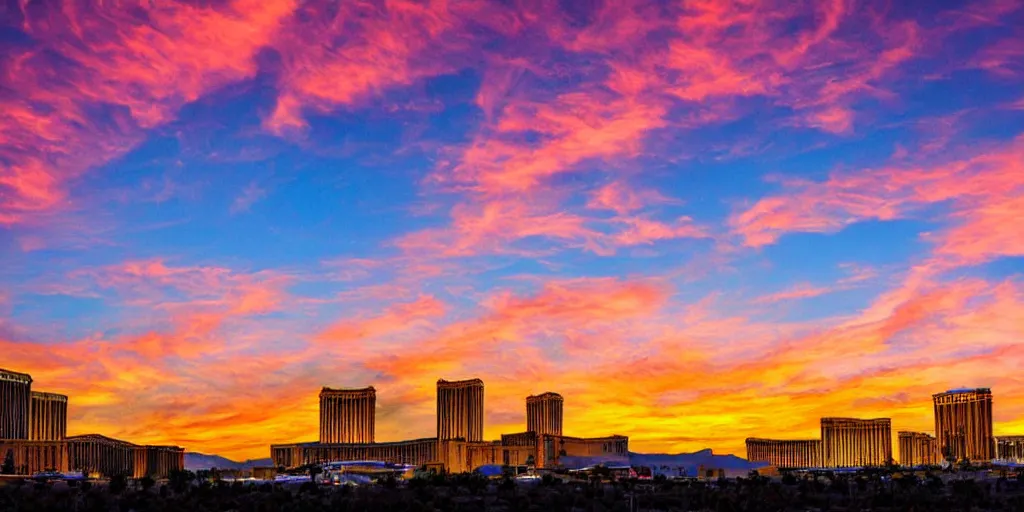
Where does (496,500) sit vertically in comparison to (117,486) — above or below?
below

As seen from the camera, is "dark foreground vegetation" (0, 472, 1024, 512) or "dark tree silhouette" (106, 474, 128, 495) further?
"dark tree silhouette" (106, 474, 128, 495)

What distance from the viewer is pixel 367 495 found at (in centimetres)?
7956

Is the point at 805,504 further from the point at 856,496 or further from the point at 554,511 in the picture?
the point at 554,511

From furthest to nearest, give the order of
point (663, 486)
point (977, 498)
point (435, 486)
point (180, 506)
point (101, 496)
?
1. point (663, 486)
2. point (435, 486)
3. point (977, 498)
4. point (101, 496)
5. point (180, 506)

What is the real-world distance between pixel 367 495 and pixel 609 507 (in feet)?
55.3

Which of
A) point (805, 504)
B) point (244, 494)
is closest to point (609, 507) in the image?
point (805, 504)

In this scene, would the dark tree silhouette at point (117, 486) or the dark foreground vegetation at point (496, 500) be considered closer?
the dark foreground vegetation at point (496, 500)

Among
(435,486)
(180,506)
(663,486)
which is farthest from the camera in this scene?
(663,486)

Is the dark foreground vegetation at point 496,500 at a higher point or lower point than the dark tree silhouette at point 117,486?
lower

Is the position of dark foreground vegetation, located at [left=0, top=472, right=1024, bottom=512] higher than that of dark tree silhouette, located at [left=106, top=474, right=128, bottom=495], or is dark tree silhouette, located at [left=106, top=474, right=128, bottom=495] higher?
dark tree silhouette, located at [left=106, top=474, right=128, bottom=495]

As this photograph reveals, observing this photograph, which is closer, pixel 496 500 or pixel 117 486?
pixel 496 500

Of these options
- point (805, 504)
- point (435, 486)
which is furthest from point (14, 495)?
point (805, 504)

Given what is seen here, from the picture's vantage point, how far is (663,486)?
3994 inches

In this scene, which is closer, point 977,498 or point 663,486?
point 977,498
